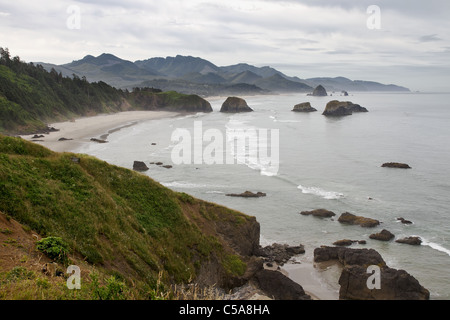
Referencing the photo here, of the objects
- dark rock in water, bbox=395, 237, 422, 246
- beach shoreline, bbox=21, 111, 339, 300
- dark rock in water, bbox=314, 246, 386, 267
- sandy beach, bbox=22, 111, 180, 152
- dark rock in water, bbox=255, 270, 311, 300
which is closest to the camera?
dark rock in water, bbox=255, 270, 311, 300

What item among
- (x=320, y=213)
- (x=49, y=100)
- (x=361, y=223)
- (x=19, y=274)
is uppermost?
(x=49, y=100)

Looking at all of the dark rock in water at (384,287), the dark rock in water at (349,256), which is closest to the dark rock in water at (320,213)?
the dark rock in water at (349,256)

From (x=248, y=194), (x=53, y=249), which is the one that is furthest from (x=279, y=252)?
(x=53, y=249)

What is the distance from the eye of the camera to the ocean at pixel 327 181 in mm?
31000

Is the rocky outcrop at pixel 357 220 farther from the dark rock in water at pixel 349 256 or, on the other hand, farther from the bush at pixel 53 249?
the bush at pixel 53 249

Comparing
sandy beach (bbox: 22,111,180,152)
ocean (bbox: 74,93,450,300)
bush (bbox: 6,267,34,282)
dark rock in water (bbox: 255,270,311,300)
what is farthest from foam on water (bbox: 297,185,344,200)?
sandy beach (bbox: 22,111,180,152)

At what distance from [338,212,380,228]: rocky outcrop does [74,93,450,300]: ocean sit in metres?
0.59

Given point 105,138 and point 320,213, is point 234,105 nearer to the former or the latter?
point 105,138

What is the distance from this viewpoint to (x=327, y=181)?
49.1 meters

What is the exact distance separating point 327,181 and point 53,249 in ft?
137

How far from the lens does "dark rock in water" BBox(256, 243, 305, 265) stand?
27.3m

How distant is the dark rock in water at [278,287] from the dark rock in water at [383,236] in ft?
40.0

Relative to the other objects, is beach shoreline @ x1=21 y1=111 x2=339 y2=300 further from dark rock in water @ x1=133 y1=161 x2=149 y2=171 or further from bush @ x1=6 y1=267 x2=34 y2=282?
bush @ x1=6 y1=267 x2=34 y2=282
